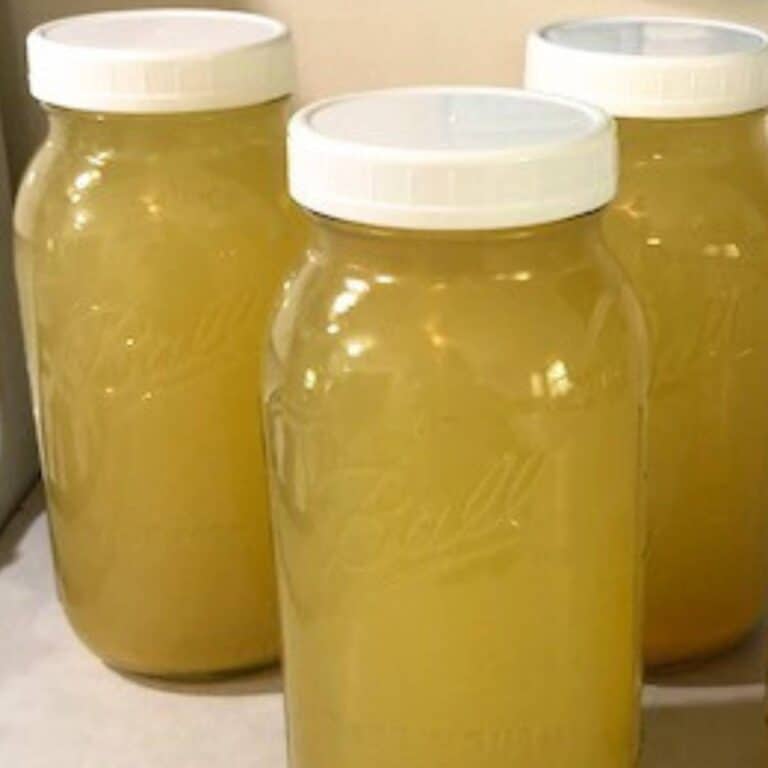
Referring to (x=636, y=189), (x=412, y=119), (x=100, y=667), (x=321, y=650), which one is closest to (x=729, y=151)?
(x=636, y=189)

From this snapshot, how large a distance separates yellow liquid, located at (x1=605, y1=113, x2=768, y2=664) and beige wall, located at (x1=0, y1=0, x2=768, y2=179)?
16 cm

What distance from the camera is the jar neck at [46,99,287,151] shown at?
656mm

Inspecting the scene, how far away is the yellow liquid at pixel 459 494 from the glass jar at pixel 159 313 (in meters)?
0.09

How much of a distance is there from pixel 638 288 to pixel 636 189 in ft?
0.14

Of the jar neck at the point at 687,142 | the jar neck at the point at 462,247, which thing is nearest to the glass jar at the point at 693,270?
the jar neck at the point at 687,142

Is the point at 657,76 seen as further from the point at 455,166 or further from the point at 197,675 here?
the point at 197,675

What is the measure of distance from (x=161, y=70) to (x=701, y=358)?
0.26 metres

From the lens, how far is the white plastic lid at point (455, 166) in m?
0.51

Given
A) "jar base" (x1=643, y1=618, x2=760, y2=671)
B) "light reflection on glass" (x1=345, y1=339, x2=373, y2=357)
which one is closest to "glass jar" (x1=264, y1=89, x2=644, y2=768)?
"light reflection on glass" (x1=345, y1=339, x2=373, y2=357)

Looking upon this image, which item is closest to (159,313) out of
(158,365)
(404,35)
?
(158,365)

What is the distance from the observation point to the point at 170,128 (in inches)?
25.9

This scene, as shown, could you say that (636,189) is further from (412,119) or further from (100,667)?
(100,667)

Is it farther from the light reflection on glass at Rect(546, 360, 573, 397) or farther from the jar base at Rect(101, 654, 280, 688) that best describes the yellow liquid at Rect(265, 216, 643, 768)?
the jar base at Rect(101, 654, 280, 688)

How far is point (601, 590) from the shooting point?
1.93 ft
